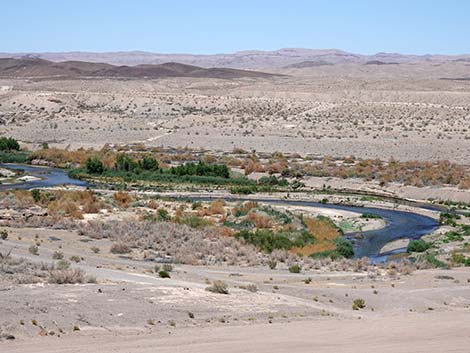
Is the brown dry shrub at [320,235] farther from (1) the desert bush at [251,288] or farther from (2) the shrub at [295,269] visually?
(1) the desert bush at [251,288]

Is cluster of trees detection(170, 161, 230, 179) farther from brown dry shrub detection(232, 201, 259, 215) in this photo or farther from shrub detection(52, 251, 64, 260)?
shrub detection(52, 251, 64, 260)

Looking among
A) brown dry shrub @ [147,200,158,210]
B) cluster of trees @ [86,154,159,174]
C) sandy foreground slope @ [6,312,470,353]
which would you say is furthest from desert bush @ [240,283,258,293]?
cluster of trees @ [86,154,159,174]

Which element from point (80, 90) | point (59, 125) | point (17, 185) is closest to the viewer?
point (17, 185)

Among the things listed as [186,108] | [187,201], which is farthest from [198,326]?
[186,108]

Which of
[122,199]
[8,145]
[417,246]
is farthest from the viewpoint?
[8,145]

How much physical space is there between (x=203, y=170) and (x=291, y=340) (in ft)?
154

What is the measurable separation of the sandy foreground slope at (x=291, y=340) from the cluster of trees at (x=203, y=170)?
42971mm

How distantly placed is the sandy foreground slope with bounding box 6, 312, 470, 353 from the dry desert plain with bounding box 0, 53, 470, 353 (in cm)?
5

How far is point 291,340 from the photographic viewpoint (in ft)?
60.5

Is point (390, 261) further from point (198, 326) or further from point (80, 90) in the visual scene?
point (80, 90)

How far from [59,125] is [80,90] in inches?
→ 1784

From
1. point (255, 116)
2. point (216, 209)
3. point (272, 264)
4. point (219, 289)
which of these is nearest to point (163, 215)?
point (216, 209)

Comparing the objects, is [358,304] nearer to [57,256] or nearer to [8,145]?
[57,256]

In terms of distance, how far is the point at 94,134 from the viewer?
Answer: 91.2 meters
